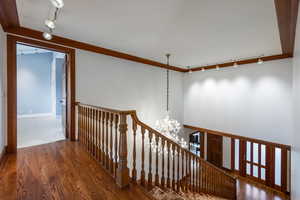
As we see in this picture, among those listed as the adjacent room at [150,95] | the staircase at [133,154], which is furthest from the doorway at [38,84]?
the staircase at [133,154]

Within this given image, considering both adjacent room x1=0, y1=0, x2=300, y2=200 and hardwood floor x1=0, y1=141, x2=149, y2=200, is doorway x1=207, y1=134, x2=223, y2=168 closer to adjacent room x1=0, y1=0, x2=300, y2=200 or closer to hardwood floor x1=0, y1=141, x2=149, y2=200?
adjacent room x1=0, y1=0, x2=300, y2=200

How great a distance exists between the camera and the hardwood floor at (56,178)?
63.9 inches

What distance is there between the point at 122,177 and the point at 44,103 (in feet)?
23.9

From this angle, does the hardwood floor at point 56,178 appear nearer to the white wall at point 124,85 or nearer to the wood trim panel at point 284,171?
the white wall at point 124,85

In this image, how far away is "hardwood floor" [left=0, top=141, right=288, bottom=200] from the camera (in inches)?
63.9

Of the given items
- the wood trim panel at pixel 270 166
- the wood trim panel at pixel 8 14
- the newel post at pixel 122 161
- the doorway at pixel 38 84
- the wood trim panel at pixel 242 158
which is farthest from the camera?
the doorway at pixel 38 84

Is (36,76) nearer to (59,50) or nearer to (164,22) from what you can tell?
(59,50)

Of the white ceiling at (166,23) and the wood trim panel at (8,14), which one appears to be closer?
the wood trim panel at (8,14)

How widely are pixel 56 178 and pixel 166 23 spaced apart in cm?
285

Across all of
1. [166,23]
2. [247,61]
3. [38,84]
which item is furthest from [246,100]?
[38,84]

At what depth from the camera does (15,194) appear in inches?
62.7

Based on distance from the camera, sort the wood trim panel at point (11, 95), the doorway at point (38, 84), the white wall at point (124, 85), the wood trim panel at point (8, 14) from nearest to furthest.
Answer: the wood trim panel at point (8, 14)
the wood trim panel at point (11, 95)
the white wall at point (124, 85)
the doorway at point (38, 84)

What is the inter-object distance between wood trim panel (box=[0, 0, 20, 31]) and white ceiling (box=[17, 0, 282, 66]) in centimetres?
8

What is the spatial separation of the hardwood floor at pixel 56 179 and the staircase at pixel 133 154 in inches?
6.1
